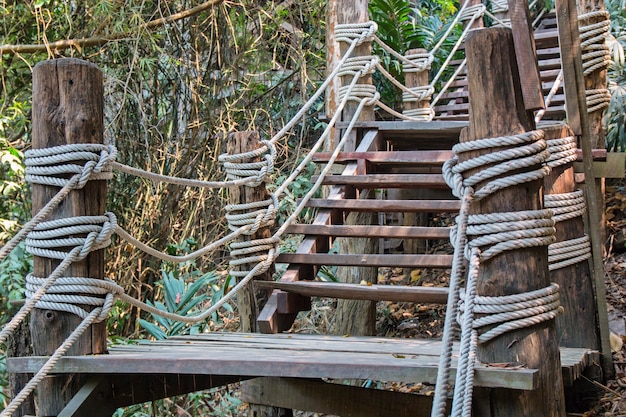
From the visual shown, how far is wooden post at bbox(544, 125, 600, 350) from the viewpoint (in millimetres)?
3328

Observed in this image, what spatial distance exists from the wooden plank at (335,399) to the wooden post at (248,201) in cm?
33

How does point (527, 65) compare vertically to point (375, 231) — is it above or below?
above

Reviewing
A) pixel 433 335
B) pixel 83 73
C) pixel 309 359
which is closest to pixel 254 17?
pixel 433 335

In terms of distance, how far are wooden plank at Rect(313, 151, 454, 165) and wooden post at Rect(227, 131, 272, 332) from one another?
1003 mm

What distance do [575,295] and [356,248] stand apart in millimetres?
1767

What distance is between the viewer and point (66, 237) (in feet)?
7.61

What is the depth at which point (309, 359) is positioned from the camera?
2.29 meters

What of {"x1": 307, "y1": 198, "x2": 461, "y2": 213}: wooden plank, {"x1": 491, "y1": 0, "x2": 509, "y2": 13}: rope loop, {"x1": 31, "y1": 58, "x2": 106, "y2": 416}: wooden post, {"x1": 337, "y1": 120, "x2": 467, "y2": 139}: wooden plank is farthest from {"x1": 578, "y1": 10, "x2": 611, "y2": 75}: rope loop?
{"x1": 491, "y1": 0, "x2": 509, "y2": 13}: rope loop

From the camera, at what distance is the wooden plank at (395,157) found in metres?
4.36

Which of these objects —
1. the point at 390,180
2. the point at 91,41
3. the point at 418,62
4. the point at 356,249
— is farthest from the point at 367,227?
the point at 91,41

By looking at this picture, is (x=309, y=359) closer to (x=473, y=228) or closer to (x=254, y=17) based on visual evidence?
(x=473, y=228)

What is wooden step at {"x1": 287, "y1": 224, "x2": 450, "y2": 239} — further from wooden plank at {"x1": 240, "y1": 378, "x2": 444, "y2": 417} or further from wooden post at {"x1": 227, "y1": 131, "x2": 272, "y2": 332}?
wooden plank at {"x1": 240, "y1": 378, "x2": 444, "y2": 417}

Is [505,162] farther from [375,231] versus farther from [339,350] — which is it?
[375,231]

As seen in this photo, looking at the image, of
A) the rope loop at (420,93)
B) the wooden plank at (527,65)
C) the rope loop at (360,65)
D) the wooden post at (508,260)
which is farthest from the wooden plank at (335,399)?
the rope loop at (420,93)
